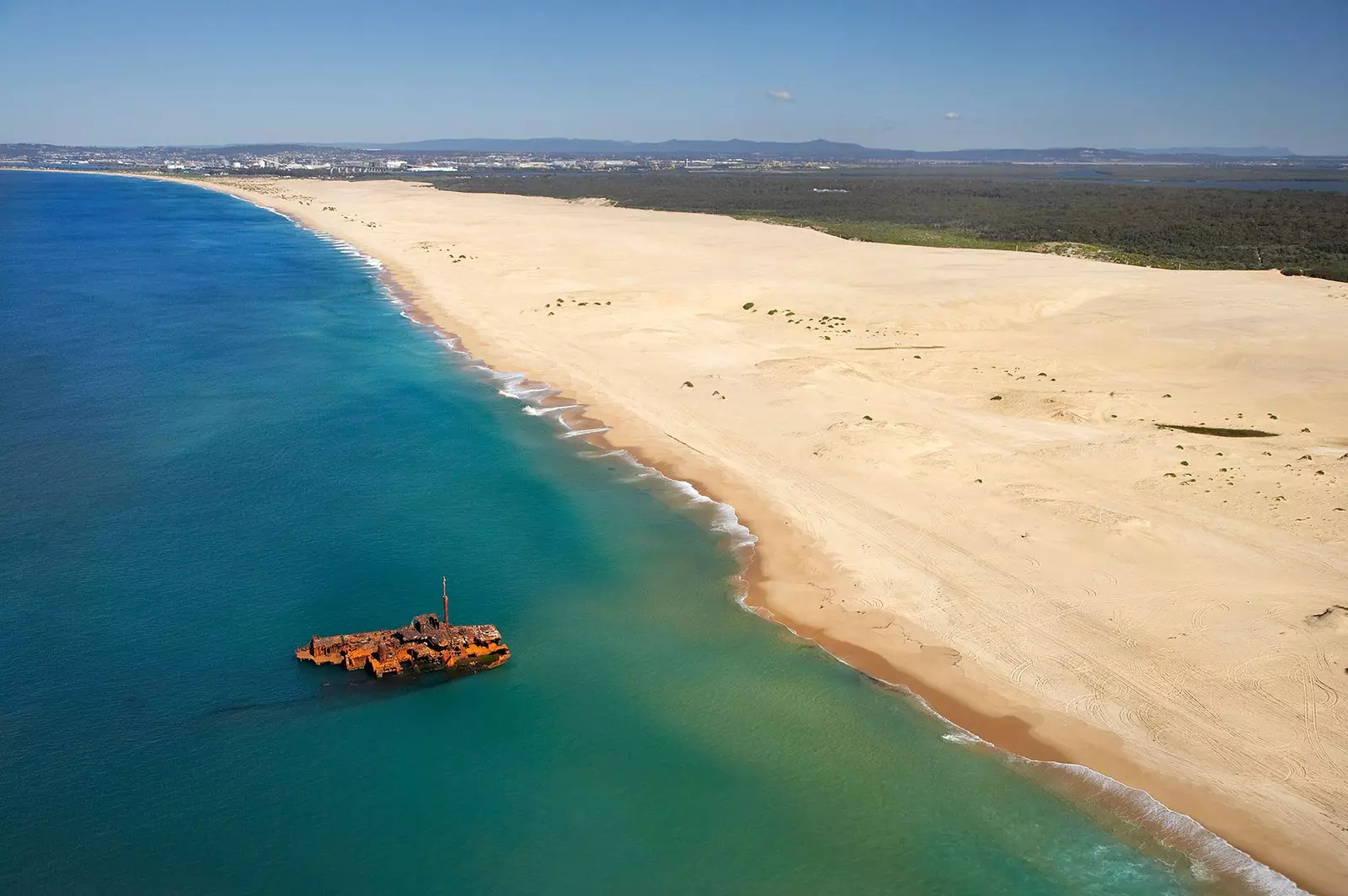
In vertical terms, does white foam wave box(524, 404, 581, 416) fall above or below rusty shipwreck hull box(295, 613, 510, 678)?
above

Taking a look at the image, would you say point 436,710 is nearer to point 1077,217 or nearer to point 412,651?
point 412,651

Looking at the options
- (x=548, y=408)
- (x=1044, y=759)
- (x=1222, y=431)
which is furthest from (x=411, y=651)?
(x=1222, y=431)

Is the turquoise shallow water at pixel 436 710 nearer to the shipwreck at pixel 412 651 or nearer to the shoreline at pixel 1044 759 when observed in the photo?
the shoreline at pixel 1044 759

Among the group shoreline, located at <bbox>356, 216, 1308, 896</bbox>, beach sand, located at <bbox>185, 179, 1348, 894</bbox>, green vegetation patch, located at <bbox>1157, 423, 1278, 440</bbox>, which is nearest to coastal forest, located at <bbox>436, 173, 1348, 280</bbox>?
beach sand, located at <bbox>185, 179, 1348, 894</bbox>

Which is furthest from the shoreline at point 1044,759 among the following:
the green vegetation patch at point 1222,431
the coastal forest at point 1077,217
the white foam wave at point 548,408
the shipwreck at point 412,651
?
the coastal forest at point 1077,217

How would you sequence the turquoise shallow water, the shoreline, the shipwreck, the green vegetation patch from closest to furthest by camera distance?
the shoreline → the turquoise shallow water → the shipwreck → the green vegetation patch

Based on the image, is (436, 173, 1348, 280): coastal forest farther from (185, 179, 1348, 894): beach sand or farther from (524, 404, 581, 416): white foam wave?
(524, 404, 581, 416): white foam wave

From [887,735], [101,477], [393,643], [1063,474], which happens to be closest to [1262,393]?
[1063,474]
